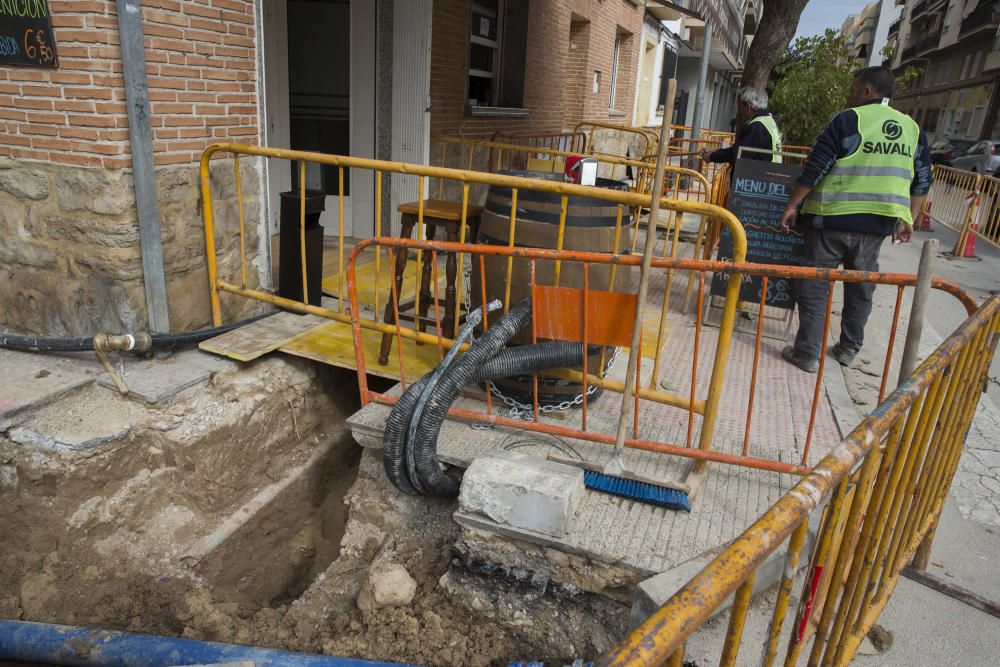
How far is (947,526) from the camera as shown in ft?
10.9

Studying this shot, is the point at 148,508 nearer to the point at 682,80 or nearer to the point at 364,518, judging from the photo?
the point at 364,518

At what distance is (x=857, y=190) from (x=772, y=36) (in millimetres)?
5345

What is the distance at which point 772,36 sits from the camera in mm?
8453

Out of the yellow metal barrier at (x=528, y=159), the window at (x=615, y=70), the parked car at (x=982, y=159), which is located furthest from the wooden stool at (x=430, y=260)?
the parked car at (x=982, y=159)

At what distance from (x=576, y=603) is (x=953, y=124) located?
43432mm

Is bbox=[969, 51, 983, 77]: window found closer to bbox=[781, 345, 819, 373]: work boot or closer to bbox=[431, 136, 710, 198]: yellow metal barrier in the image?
bbox=[431, 136, 710, 198]: yellow metal barrier

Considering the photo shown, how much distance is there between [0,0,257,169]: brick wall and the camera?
332 cm

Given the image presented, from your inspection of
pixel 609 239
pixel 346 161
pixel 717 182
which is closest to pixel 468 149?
pixel 717 182

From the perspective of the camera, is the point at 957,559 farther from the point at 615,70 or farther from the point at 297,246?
the point at 615,70

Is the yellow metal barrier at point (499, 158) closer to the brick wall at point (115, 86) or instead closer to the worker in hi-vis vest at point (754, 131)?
the worker in hi-vis vest at point (754, 131)

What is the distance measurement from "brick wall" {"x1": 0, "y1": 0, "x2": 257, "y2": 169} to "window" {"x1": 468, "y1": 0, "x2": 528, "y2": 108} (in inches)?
171

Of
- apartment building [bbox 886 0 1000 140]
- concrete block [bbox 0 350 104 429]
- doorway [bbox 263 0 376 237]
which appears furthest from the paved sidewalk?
apartment building [bbox 886 0 1000 140]

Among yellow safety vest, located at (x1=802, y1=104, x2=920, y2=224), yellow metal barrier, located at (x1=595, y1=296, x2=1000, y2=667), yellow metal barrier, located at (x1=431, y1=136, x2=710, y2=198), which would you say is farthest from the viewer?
yellow metal barrier, located at (x1=431, y1=136, x2=710, y2=198)

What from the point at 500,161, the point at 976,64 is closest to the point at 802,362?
the point at 500,161
